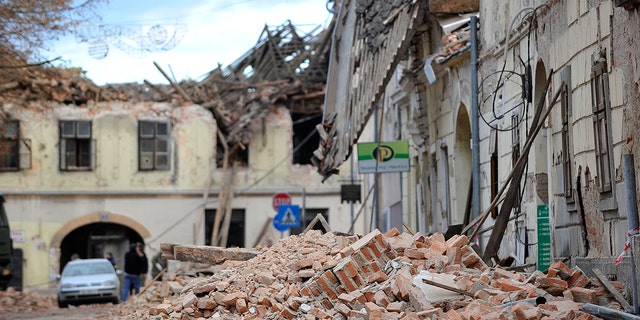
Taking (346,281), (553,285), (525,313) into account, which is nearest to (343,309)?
(346,281)

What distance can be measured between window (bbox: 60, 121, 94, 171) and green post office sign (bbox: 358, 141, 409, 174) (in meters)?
23.5

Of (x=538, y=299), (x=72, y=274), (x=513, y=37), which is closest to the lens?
(x=538, y=299)

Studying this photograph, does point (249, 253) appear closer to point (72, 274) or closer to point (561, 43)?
point (561, 43)

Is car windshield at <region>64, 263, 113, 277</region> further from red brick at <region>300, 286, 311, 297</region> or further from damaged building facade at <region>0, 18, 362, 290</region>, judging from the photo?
red brick at <region>300, 286, 311, 297</region>

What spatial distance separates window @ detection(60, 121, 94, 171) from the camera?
45.0 metres

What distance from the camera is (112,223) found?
45.6 m

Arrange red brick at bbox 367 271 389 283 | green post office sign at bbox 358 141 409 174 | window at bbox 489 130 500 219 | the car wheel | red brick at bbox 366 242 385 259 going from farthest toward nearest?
the car wheel
green post office sign at bbox 358 141 409 174
window at bbox 489 130 500 219
red brick at bbox 366 242 385 259
red brick at bbox 367 271 389 283

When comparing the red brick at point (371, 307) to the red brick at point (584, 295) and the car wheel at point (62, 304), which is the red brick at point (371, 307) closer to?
the red brick at point (584, 295)

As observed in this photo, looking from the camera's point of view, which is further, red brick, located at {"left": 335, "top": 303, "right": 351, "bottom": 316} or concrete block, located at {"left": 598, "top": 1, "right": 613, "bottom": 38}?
concrete block, located at {"left": 598, "top": 1, "right": 613, "bottom": 38}

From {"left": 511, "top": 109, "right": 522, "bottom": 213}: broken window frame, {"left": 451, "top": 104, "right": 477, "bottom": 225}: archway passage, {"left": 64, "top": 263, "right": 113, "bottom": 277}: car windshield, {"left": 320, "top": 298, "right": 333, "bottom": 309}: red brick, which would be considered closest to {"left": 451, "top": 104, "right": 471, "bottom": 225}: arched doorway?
{"left": 451, "top": 104, "right": 477, "bottom": 225}: archway passage

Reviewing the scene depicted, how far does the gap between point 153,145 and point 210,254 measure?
29.5 meters

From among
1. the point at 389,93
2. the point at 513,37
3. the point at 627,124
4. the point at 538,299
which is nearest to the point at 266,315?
the point at 538,299

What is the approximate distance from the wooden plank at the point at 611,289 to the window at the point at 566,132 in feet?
9.79

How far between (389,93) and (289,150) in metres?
15.5
